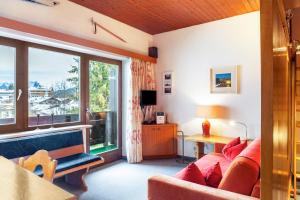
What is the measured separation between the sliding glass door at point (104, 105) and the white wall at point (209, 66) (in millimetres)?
1086

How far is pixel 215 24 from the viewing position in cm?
430

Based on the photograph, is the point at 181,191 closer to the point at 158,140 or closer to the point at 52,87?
the point at 52,87

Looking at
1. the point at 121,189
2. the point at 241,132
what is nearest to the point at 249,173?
the point at 121,189

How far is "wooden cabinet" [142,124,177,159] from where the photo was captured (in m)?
4.62

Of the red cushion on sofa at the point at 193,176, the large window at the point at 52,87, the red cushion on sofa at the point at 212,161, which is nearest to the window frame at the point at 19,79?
the large window at the point at 52,87

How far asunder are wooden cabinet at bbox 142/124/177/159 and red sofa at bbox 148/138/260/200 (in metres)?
2.65

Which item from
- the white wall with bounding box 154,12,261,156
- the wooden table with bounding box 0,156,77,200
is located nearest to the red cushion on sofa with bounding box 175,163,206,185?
the wooden table with bounding box 0,156,77,200

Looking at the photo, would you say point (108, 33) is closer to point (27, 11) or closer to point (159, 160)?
point (27, 11)

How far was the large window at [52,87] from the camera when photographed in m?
3.27

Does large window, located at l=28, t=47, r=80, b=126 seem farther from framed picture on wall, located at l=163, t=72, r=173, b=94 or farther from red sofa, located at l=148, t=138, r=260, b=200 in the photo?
red sofa, located at l=148, t=138, r=260, b=200

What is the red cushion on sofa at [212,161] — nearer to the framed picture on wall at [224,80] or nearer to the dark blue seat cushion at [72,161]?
the framed picture on wall at [224,80]

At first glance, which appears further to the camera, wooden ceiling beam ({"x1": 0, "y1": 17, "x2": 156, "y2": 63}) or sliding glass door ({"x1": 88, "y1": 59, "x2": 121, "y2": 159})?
sliding glass door ({"x1": 88, "y1": 59, "x2": 121, "y2": 159})

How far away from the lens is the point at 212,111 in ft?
13.2

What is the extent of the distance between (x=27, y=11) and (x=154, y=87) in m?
2.95
